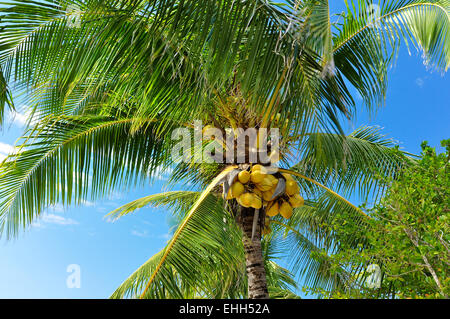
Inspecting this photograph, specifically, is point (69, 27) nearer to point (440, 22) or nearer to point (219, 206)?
point (219, 206)

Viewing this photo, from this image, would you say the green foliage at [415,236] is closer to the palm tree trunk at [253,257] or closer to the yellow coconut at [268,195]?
the yellow coconut at [268,195]

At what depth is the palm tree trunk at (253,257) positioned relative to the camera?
420cm

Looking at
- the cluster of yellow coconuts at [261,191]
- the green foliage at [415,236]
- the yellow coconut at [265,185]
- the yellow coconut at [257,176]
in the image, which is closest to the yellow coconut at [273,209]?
the cluster of yellow coconuts at [261,191]

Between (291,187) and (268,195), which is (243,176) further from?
(291,187)

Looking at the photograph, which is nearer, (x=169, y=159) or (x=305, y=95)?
(x=305, y=95)

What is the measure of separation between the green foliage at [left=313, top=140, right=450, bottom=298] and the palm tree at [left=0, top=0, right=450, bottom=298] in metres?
0.34

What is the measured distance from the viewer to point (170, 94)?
3949 millimetres

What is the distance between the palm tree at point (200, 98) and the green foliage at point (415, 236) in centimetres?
34

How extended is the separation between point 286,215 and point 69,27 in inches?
105

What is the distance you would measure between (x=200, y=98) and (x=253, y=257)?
189cm

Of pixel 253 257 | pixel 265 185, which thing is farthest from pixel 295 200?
pixel 253 257

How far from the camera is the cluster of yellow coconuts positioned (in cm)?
390
